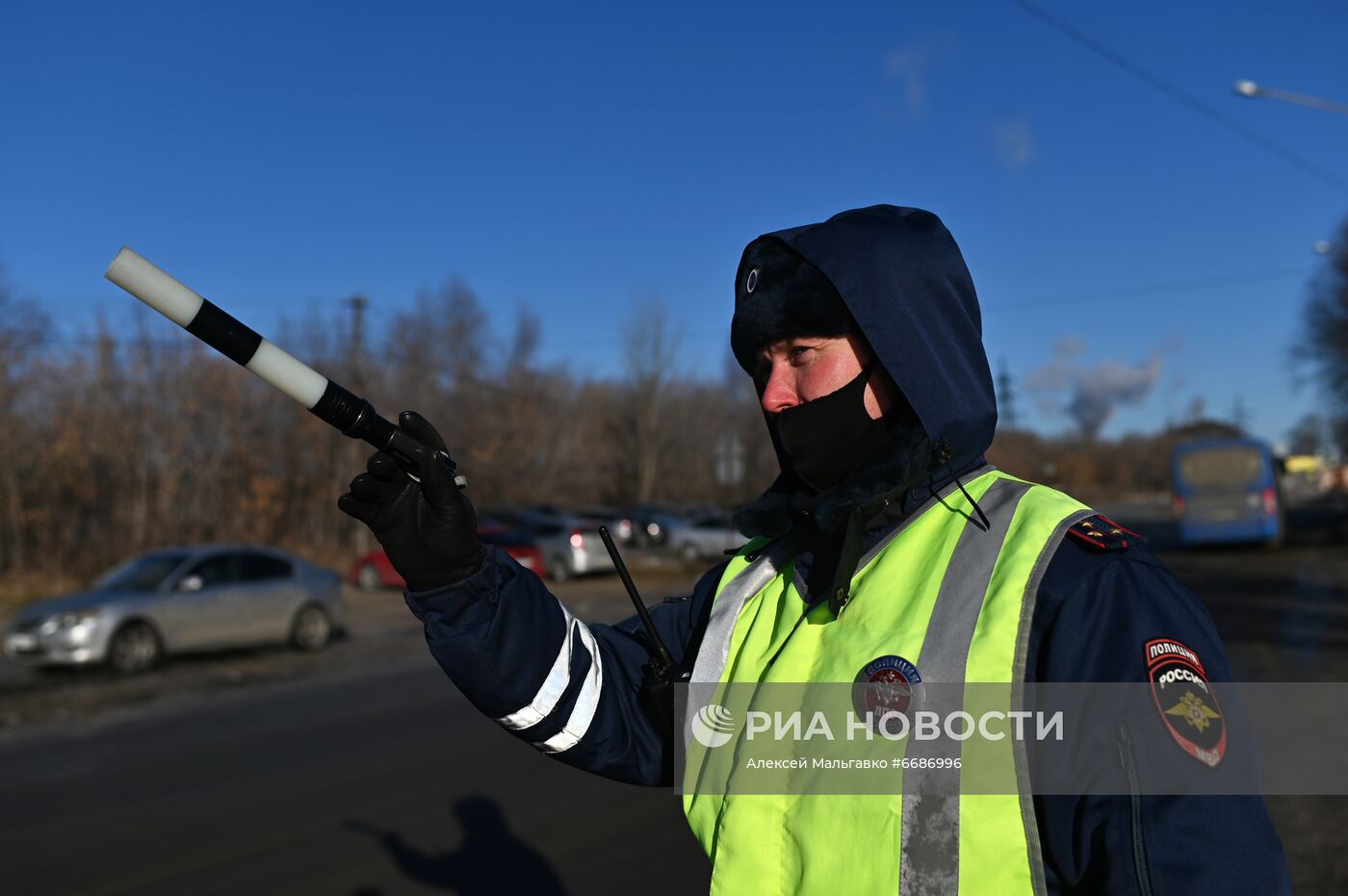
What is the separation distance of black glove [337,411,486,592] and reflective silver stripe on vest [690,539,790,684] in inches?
18.5

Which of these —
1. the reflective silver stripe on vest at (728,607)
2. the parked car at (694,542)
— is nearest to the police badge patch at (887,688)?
the reflective silver stripe on vest at (728,607)

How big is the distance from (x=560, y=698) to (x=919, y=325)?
0.96 meters

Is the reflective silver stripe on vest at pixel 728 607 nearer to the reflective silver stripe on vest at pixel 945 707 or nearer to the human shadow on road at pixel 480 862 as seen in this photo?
the reflective silver stripe on vest at pixel 945 707

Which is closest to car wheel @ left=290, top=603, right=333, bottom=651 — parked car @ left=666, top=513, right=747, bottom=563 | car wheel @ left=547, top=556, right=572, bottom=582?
car wheel @ left=547, top=556, right=572, bottom=582

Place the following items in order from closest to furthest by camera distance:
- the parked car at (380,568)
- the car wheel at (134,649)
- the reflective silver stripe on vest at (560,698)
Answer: the reflective silver stripe on vest at (560,698), the car wheel at (134,649), the parked car at (380,568)

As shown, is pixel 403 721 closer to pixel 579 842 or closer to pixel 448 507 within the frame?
pixel 579 842

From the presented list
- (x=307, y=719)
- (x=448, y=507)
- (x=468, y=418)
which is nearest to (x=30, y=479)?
(x=307, y=719)

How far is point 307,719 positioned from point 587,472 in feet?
130

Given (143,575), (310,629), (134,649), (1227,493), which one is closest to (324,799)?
(134,649)

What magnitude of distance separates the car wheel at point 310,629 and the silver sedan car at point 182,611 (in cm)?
1

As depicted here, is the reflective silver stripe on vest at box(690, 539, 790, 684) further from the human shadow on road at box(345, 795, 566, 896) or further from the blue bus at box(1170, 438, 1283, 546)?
the blue bus at box(1170, 438, 1283, 546)

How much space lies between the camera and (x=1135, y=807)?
1.39 m

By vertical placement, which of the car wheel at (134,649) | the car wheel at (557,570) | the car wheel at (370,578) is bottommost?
the car wheel at (134,649)

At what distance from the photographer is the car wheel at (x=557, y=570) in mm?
26266
